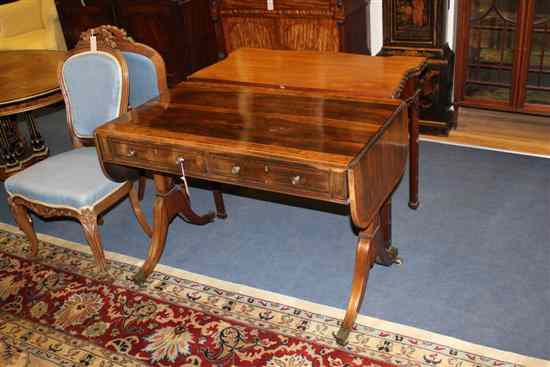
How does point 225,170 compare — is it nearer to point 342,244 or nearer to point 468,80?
point 342,244

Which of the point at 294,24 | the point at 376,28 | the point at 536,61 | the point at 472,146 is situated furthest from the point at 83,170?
the point at 536,61

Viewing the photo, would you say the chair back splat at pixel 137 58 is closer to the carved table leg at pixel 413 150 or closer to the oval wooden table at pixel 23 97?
the oval wooden table at pixel 23 97

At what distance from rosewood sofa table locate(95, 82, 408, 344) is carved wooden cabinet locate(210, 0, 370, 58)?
1301 mm

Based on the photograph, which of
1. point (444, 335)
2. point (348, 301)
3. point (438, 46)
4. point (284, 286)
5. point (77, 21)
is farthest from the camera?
point (77, 21)

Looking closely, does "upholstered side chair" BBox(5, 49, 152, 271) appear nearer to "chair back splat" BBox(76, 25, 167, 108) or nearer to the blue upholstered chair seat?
the blue upholstered chair seat

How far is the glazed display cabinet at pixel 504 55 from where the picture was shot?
132 inches

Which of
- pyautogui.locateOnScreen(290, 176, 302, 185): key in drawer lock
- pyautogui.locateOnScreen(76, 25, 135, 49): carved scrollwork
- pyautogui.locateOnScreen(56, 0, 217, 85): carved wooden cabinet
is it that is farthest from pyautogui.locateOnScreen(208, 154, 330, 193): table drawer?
pyautogui.locateOnScreen(56, 0, 217, 85): carved wooden cabinet

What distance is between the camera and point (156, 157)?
2293mm

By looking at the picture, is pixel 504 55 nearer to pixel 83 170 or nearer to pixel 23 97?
pixel 83 170

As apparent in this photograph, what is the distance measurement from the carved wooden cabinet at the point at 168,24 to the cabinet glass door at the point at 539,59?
2471 mm

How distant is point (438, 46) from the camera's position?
3535 mm

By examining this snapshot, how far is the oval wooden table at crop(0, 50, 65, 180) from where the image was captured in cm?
313

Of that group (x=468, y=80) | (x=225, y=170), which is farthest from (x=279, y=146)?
(x=468, y=80)

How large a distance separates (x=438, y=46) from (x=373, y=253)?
1.68 metres
